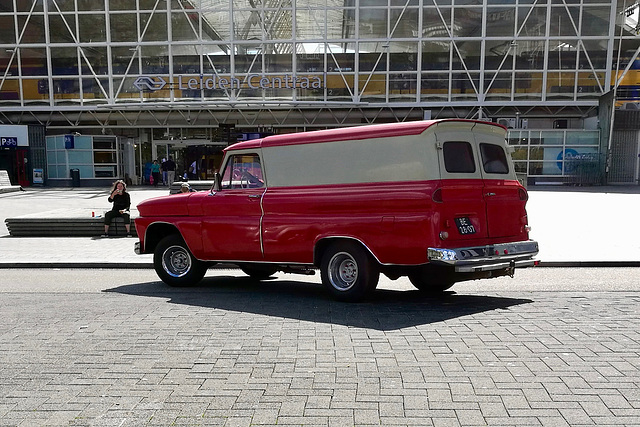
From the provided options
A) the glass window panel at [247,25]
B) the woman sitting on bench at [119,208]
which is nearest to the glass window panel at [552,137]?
the glass window panel at [247,25]

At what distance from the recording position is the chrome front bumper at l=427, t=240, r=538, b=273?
5941mm

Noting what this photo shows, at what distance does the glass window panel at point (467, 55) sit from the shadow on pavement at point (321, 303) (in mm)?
26021

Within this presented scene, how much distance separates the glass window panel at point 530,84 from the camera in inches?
1219

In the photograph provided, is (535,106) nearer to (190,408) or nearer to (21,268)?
(21,268)

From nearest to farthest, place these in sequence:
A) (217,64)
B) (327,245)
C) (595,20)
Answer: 1. (327,245)
2. (595,20)
3. (217,64)

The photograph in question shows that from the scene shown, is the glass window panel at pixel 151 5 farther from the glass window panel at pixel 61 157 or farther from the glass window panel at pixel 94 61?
the glass window panel at pixel 61 157

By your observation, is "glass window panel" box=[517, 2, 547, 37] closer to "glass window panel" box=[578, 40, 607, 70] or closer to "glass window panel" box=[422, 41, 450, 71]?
"glass window panel" box=[578, 40, 607, 70]

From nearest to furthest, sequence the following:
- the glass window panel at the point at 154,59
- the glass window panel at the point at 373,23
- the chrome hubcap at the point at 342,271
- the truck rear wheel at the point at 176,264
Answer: the chrome hubcap at the point at 342,271 → the truck rear wheel at the point at 176,264 → the glass window panel at the point at 373,23 → the glass window panel at the point at 154,59

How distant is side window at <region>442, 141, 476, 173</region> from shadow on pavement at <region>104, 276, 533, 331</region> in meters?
1.59

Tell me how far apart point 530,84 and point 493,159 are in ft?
87.3

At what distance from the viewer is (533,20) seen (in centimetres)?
3105

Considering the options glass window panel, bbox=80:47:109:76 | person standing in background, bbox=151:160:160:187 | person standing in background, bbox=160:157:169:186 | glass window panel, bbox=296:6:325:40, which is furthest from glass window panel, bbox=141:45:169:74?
glass window panel, bbox=296:6:325:40

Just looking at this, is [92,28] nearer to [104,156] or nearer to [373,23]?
[104,156]

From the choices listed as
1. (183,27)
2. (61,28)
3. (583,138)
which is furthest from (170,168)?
(583,138)
